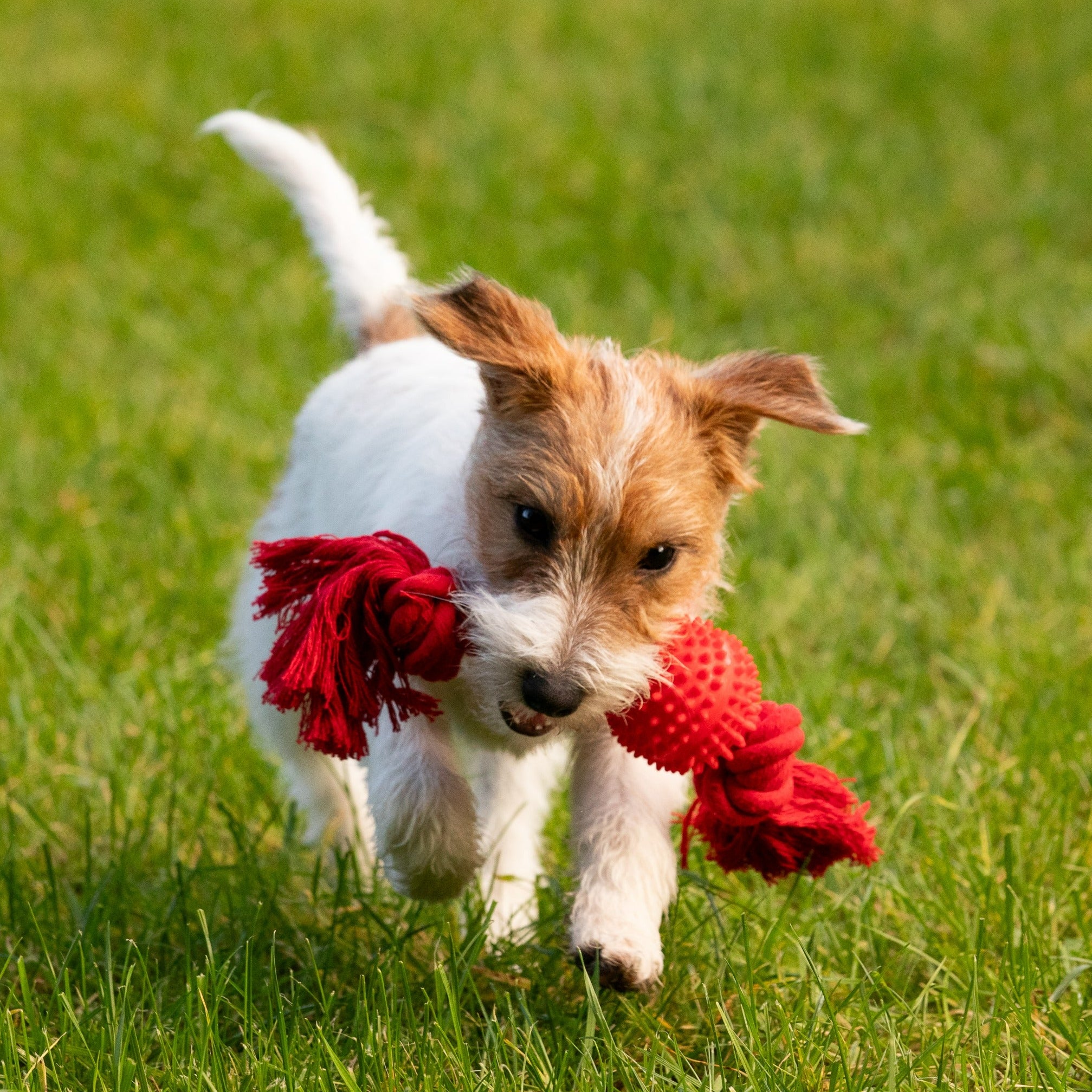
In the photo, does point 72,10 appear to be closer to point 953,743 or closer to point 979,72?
point 979,72

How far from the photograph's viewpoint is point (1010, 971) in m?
3.10

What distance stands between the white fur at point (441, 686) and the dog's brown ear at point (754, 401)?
52 centimetres

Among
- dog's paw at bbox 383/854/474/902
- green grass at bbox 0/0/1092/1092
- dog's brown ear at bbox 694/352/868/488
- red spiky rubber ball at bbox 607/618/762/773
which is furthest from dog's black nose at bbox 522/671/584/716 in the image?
dog's brown ear at bbox 694/352/868/488

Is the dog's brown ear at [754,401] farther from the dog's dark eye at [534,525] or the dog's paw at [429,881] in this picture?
the dog's paw at [429,881]

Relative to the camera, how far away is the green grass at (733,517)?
3.01 meters

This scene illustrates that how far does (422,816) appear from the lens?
9.45 ft

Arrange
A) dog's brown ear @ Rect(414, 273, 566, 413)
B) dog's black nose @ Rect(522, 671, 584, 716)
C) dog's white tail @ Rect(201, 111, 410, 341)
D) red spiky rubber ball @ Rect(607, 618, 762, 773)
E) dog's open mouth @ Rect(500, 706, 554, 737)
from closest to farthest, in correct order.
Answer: dog's black nose @ Rect(522, 671, 584, 716), dog's open mouth @ Rect(500, 706, 554, 737), red spiky rubber ball @ Rect(607, 618, 762, 773), dog's brown ear @ Rect(414, 273, 566, 413), dog's white tail @ Rect(201, 111, 410, 341)

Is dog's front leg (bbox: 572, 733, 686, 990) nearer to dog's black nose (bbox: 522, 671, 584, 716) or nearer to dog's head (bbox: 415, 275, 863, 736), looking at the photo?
dog's head (bbox: 415, 275, 863, 736)

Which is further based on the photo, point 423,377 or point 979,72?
point 979,72

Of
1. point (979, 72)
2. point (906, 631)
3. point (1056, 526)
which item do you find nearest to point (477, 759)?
point (906, 631)

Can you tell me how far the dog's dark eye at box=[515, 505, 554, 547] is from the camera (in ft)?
9.29

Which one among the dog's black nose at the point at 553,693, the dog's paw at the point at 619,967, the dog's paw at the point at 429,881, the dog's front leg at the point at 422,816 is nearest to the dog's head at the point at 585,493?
the dog's black nose at the point at 553,693

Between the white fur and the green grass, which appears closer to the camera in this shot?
the white fur

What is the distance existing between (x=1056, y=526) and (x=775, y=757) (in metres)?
2.96
